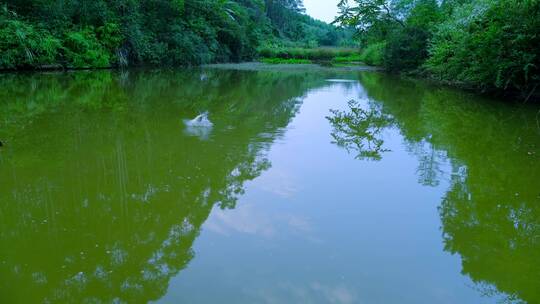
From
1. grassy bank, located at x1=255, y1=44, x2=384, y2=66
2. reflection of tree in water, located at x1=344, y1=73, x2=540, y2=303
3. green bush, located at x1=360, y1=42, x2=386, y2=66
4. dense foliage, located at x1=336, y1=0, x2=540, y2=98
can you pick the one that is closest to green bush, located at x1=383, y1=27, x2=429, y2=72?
green bush, located at x1=360, y1=42, x2=386, y2=66

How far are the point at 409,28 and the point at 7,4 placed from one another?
24.7 meters

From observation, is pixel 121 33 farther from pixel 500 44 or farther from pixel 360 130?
pixel 360 130

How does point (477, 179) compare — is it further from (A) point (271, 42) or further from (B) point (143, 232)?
(A) point (271, 42)

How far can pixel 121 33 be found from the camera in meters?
31.3

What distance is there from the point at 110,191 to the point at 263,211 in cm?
212

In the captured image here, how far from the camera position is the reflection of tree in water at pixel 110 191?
4.07 metres

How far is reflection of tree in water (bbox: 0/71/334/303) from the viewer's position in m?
A: 4.07

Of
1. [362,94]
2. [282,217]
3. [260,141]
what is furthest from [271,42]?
[282,217]

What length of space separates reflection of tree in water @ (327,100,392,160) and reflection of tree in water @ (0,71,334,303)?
4.87 ft

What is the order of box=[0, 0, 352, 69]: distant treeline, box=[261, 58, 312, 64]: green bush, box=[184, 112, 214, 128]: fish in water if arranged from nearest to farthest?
box=[184, 112, 214, 128]: fish in water < box=[0, 0, 352, 69]: distant treeline < box=[261, 58, 312, 64]: green bush

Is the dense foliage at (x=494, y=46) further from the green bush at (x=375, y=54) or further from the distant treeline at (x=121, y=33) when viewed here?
the distant treeline at (x=121, y=33)

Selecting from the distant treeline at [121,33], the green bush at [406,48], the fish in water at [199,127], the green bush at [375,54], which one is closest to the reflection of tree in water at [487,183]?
the fish in water at [199,127]

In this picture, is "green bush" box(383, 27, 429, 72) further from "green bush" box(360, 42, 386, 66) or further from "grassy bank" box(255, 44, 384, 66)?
"grassy bank" box(255, 44, 384, 66)

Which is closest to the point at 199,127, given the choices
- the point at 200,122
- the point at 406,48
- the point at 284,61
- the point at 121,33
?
the point at 200,122
